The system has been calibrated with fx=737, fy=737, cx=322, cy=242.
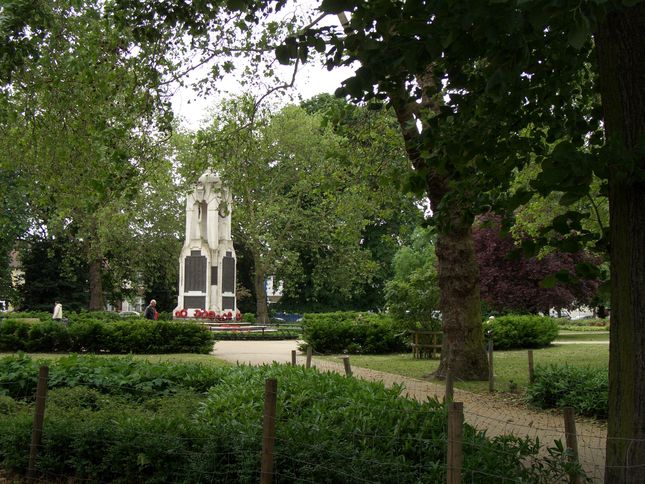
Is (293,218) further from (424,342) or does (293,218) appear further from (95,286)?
(424,342)

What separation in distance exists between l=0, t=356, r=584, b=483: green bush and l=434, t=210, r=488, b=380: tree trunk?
712cm

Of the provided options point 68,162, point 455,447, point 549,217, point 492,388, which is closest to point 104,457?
point 455,447

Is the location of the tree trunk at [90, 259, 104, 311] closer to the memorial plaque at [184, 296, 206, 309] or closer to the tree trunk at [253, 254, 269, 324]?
the tree trunk at [253, 254, 269, 324]

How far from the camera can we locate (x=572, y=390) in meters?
13.2

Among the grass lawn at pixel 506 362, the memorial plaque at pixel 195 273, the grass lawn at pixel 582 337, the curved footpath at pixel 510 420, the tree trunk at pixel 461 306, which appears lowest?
the curved footpath at pixel 510 420

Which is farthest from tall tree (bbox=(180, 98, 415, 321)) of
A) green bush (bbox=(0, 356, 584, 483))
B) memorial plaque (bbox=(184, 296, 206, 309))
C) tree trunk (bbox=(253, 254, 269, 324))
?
green bush (bbox=(0, 356, 584, 483))

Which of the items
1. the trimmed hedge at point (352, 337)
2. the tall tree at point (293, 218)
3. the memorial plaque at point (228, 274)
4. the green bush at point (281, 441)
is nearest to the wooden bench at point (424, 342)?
the trimmed hedge at point (352, 337)

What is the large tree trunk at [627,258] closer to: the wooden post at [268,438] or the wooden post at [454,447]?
the wooden post at [454,447]

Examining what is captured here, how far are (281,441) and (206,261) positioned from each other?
3031 cm

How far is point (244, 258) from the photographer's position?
178ft

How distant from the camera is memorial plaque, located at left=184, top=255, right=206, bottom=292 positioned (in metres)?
35.8

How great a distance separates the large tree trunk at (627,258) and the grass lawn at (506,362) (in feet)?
32.2

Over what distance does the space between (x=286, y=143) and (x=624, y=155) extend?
124ft

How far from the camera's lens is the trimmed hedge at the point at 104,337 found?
22.6 meters
